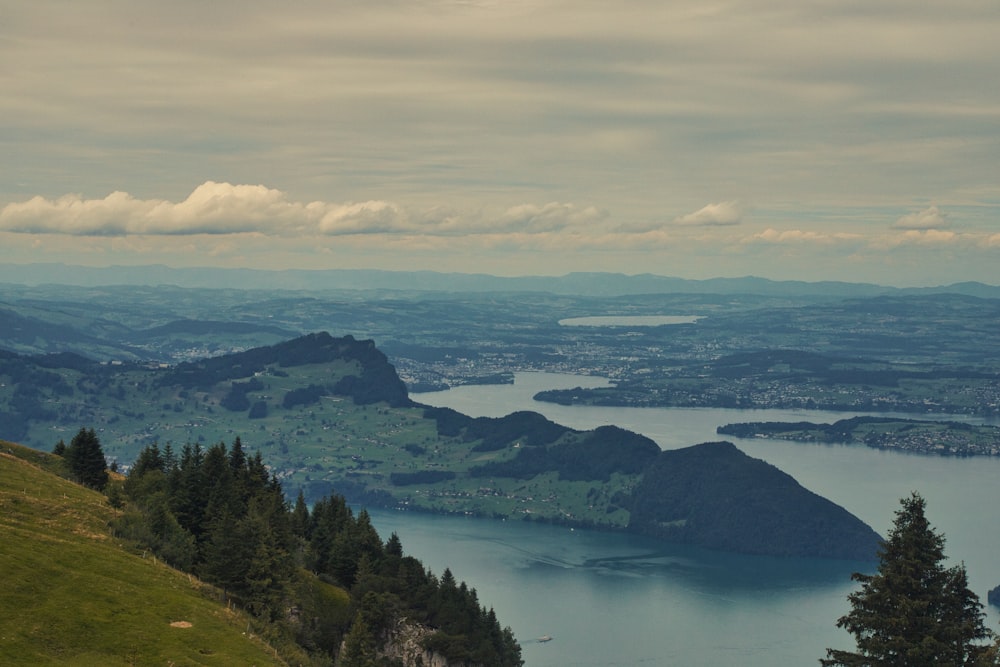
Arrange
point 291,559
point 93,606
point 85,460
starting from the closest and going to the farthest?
point 93,606
point 291,559
point 85,460

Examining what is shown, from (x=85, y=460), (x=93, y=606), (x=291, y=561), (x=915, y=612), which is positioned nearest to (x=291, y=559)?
(x=291, y=561)

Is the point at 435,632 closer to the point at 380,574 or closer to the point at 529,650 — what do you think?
the point at 380,574

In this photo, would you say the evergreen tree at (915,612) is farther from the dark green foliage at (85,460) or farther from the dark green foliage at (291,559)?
the dark green foliage at (85,460)

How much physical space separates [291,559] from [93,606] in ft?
106

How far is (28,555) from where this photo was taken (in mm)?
50156

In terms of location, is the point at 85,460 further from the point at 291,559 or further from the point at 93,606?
the point at 93,606

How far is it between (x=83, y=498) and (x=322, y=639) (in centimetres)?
1873

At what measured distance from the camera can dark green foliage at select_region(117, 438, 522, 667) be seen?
6500 centimetres

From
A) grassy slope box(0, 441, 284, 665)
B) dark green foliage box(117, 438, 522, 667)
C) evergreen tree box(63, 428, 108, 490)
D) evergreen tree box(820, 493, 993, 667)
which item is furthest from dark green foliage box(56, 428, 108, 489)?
evergreen tree box(820, 493, 993, 667)

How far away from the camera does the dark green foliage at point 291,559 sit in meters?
65.0

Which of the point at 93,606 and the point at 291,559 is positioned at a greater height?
the point at 93,606

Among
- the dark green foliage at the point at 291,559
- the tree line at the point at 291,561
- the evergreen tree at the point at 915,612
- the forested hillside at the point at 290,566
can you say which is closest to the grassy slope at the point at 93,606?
the forested hillside at the point at 290,566

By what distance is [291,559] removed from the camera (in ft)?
261

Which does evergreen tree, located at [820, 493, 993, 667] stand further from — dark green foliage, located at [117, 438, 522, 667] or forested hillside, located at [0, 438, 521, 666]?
dark green foliage, located at [117, 438, 522, 667]
